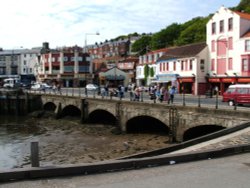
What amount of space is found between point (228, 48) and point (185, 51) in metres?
9.83

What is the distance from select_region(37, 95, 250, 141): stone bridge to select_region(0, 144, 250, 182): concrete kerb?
9.30 meters

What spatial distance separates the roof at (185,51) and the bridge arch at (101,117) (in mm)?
17368

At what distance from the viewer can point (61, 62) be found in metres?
94.8

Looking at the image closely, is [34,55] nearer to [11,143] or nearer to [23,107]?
[23,107]

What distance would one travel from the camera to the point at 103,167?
380 inches

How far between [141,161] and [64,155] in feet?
49.6

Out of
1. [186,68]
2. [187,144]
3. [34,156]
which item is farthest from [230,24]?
[34,156]

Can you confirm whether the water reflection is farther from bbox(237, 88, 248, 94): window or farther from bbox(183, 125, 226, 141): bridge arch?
bbox(237, 88, 248, 94): window

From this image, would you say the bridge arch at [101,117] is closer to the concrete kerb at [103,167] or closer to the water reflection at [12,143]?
the water reflection at [12,143]

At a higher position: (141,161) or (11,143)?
(141,161)

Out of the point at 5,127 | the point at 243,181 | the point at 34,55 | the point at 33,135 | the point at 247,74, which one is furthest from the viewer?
the point at 34,55

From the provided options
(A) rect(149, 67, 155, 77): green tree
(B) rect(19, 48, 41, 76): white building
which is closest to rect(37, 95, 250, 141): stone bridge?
(A) rect(149, 67, 155, 77): green tree

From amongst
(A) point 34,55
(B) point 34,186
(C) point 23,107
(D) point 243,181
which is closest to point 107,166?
(B) point 34,186

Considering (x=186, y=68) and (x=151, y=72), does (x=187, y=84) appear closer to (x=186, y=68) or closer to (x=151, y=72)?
(x=186, y=68)
